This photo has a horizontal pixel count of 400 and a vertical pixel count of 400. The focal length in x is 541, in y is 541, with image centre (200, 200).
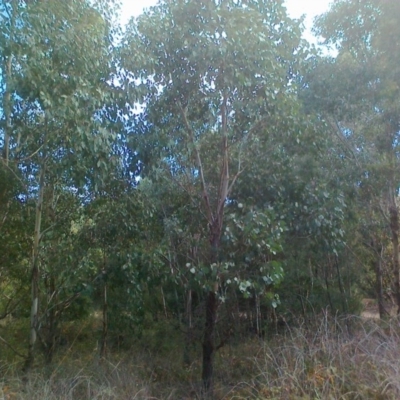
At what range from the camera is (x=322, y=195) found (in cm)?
867

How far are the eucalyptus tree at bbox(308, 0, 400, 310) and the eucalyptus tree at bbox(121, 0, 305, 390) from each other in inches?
90.1

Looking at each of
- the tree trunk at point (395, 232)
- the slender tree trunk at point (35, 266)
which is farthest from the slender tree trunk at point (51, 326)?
the tree trunk at point (395, 232)

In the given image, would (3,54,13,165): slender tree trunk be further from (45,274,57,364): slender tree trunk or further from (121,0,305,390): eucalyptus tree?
(45,274,57,364): slender tree trunk

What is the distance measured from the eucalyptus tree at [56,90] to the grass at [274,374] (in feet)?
4.11

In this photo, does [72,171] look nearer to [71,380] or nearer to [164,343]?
[71,380]

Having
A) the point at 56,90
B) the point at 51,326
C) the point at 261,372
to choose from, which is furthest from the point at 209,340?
the point at 56,90

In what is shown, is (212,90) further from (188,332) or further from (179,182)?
(188,332)

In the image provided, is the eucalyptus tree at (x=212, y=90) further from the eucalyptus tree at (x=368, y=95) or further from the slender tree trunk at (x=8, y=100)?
the eucalyptus tree at (x=368, y=95)

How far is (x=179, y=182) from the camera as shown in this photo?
939 cm

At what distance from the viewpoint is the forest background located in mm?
7160

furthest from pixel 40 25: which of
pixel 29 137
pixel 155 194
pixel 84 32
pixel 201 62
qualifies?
pixel 155 194

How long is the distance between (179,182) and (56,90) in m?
3.02

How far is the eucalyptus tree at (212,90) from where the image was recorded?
7945 mm

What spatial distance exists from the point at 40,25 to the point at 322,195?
16.0 feet
